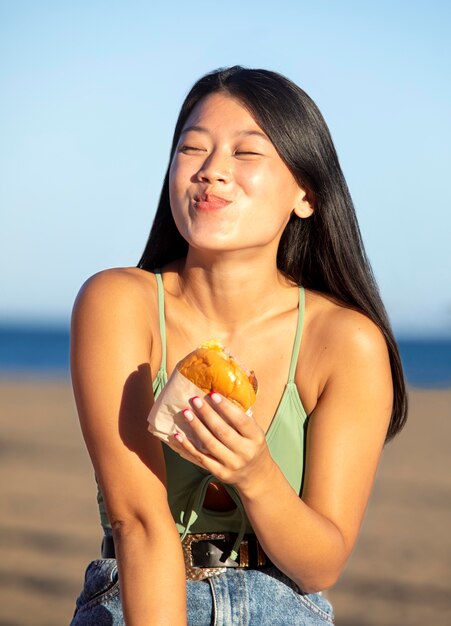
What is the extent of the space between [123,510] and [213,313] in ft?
2.67

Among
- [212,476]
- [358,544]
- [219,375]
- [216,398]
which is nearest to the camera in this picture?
[216,398]

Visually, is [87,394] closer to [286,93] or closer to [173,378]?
[173,378]

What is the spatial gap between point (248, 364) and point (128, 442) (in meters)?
0.60

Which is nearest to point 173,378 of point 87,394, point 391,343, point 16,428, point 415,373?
point 87,394

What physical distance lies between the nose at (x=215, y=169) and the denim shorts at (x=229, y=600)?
4.10ft

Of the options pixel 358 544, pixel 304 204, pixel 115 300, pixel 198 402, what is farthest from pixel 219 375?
pixel 358 544

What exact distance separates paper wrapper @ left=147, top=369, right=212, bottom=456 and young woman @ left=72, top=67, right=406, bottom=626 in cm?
6

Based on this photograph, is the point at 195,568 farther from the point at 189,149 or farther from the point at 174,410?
the point at 189,149

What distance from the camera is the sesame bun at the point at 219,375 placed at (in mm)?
3238

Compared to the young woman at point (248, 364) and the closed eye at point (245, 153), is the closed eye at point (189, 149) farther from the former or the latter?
the closed eye at point (245, 153)

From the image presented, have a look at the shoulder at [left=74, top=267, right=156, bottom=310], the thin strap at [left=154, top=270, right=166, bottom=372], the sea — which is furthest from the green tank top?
the sea

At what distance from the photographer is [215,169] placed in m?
3.79

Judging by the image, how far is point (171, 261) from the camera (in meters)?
4.30

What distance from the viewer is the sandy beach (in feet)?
22.8
